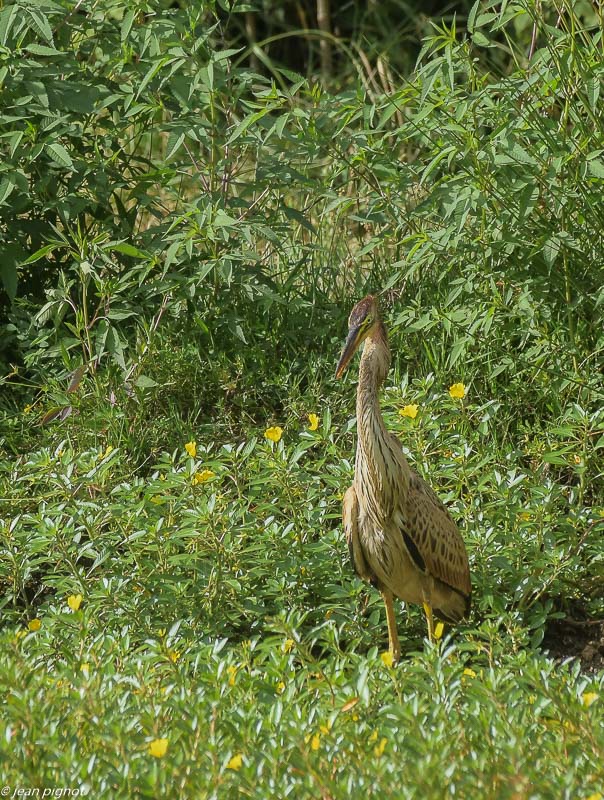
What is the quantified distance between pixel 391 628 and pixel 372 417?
2.34ft

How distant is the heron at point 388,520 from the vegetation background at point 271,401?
0.40ft

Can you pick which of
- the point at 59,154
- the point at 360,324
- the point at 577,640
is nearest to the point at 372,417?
the point at 360,324

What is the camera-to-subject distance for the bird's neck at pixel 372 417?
12.9ft

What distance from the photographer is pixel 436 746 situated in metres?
2.65

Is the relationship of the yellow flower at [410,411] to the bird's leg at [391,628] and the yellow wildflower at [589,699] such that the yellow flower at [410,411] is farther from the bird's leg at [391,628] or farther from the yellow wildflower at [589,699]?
the yellow wildflower at [589,699]

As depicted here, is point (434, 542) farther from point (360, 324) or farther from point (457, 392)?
point (360, 324)

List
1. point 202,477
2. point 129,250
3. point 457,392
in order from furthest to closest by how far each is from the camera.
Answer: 1. point 129,250
2. point 457,392
3. point 202,477

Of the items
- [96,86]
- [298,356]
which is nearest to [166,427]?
[298,356]

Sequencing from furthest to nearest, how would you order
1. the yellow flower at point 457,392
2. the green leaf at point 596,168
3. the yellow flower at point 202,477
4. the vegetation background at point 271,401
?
the yellow flower at point 457,392 < the green leaf at point 596,168 < the yellow flower at point 202,477 < the vegetation background at point 271,401

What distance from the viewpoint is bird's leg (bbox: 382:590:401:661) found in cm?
391

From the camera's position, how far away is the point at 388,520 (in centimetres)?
403

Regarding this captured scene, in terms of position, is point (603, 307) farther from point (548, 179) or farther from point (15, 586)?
point (15, 586)

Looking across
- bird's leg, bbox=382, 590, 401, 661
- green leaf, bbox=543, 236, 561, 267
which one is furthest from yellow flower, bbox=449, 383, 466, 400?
bird's leg, bbox=382, 590, 401, 661

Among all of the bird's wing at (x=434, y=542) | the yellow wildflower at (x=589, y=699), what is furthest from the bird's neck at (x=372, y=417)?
the yellow wildflower at (x=589, y=699)
